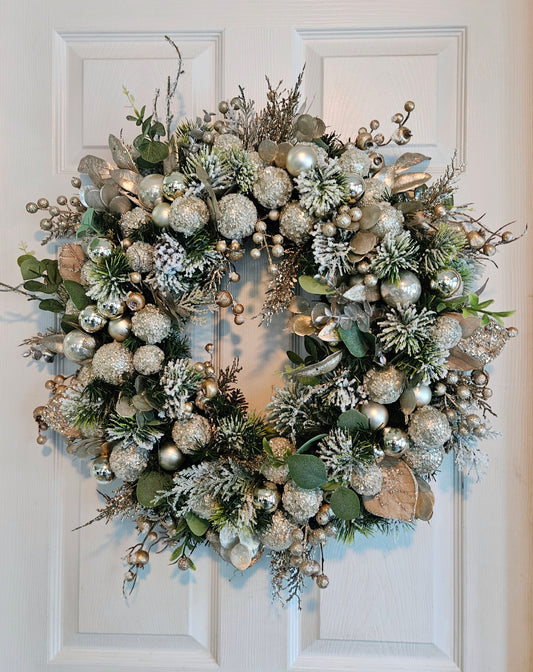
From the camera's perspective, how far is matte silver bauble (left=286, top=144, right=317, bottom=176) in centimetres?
67

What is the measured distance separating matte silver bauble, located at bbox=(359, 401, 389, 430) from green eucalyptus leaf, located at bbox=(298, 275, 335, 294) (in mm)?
176

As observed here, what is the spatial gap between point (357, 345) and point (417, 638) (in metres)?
0.57

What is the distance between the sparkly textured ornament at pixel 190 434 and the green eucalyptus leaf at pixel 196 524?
10cm

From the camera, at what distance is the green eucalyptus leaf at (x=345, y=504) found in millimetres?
661

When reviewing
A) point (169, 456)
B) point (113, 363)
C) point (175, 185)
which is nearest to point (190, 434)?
point (169, 456)

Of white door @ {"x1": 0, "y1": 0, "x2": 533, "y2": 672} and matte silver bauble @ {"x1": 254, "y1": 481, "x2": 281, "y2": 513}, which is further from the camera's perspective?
white door @ {"x1": 0, "y1": 0, "x2": 533, "y2": 672}

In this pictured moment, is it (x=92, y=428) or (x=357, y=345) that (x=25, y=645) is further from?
(x=357, y=345)

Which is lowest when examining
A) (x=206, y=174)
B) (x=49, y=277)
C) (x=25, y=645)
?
(x=25, y=645)

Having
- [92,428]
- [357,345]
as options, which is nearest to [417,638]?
[357,345]

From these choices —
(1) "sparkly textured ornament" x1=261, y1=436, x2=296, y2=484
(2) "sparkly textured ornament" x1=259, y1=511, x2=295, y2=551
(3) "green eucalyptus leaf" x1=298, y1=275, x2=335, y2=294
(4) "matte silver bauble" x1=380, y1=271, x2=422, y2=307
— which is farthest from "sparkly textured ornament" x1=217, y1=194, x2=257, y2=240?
(2) "sparkly textured ornament" x1=259, y1=511, x2=295, y2=551

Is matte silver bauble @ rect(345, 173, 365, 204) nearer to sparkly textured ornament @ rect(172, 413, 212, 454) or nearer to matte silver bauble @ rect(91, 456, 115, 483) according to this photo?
sparkly textured ornament @ rect(172, 413, 212, 454)

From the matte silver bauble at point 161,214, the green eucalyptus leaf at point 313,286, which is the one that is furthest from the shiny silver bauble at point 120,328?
the green eucalyptus leaf at point 313,286

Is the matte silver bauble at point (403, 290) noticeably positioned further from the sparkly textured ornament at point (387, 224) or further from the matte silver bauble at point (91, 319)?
the matte silver bauble at point (91, 319)

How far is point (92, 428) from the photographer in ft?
2.34
